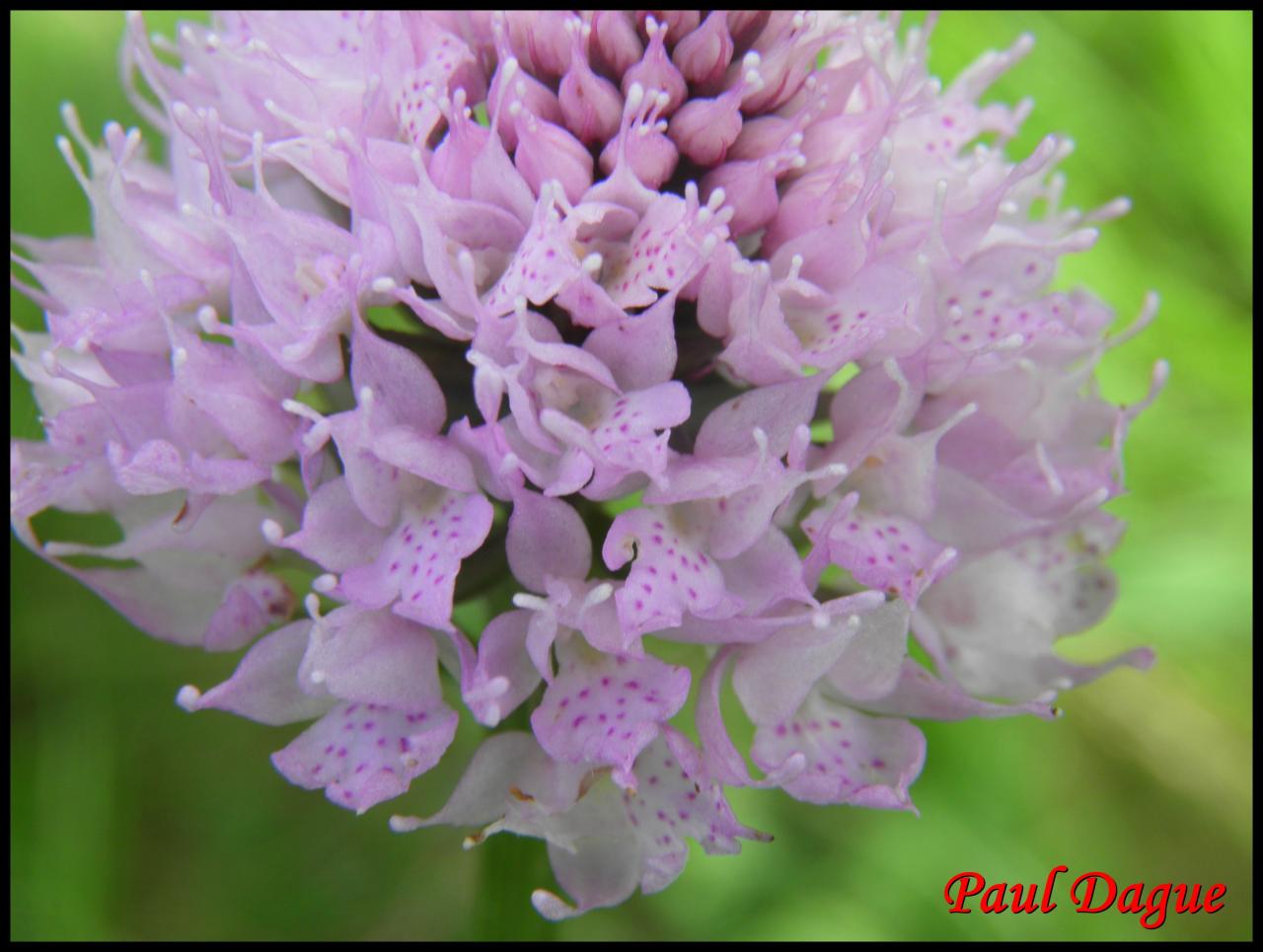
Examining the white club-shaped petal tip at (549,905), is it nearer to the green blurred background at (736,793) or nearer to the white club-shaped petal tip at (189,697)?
the white club-shaped petal tip at (189,697)

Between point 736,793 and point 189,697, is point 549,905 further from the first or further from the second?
point 736,793

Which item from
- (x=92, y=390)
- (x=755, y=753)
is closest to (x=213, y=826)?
(x=92, y=390)

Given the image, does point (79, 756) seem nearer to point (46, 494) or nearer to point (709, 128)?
point (46, 494)

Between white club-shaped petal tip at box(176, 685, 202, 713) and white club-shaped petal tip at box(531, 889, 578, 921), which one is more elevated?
white club-shaped petal tip at box(176, 685, 202, 713)

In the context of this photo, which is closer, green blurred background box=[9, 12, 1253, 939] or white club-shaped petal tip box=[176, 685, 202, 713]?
white club-shaped petal tip box=[176, 685, 202, 713]

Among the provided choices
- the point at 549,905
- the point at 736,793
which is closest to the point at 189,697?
the point at 549,905

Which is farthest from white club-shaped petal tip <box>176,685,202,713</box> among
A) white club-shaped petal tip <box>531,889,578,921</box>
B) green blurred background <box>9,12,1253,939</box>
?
green blurred background <box>9,12,1253,939</box>

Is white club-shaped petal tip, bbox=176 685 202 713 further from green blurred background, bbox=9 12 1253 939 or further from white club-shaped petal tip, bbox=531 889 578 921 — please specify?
green blurred background, bbox=9 12 1253 939

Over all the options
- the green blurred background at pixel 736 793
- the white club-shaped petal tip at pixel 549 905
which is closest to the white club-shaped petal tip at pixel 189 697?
the white club-shaped petal tip at pixel 549 905
